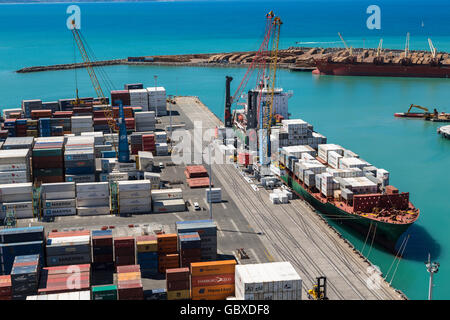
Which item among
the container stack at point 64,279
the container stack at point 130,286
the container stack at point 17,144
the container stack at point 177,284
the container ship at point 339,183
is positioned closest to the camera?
the container stack at point 130,286

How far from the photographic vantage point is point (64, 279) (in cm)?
3656

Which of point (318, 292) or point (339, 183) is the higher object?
point (339, 183)

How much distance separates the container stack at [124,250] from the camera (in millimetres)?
41062

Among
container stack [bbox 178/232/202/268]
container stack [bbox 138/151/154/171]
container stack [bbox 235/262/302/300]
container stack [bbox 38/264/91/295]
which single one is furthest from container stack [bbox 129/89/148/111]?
container stack [bbox 235/262/302/300]

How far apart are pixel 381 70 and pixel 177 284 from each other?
123 metres

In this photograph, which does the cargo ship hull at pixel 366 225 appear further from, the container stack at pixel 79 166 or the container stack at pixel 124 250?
the container stack at pixel 79 166

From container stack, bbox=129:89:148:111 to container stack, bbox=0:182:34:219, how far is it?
153 ft

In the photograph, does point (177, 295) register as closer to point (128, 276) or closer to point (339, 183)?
point (128, 276)

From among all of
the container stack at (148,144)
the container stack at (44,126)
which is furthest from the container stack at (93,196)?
the container stack at (44,126)

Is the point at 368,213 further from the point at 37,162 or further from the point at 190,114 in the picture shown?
the point at 190,114

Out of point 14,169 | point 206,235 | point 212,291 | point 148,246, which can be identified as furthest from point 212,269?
point 14,169

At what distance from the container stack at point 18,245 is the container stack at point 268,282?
1505cm

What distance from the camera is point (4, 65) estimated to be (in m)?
170

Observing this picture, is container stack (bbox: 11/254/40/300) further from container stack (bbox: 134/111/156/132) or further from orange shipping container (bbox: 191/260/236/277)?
container stack (bbox: 134/111/156/132)
